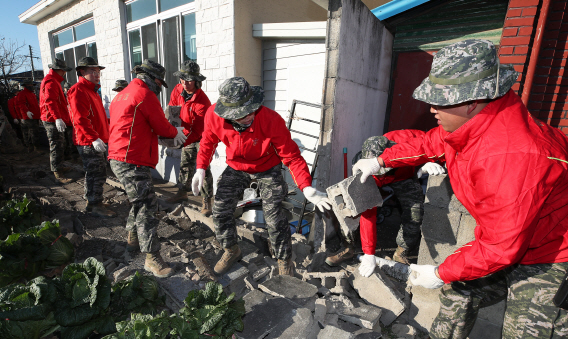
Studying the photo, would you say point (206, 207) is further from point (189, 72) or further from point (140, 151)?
point (189, 72)

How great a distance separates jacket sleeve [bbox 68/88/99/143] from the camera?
4.46 metres

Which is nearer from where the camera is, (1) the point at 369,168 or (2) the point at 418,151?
(2) the point at 418,151

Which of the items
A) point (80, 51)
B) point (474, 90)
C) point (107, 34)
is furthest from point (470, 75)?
point (80, 51)

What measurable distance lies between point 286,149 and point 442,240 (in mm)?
1739

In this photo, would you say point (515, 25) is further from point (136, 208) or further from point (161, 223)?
point (161, 223)

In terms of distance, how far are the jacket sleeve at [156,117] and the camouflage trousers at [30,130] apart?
9.41 m

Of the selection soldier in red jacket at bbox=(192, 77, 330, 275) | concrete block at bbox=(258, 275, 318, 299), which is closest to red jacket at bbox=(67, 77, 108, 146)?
soldier in red jacket at bbox=(192, 77, 330, 275)

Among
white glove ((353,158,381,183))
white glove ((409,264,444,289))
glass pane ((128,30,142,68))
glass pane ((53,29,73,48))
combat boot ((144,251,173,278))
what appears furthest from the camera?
glass pane ((53,29,73,48))

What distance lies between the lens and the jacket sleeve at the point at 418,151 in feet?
7.79

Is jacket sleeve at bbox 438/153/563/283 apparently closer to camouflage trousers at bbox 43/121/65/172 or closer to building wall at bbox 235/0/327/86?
building wall at bbox 235/0/327/86

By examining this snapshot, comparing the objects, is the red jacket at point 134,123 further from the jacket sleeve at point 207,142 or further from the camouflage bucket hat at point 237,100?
the camouflage bucket hat at point 237,100

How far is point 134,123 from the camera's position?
10.5ft

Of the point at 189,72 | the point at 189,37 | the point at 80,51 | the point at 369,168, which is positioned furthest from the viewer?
the point at 80,51

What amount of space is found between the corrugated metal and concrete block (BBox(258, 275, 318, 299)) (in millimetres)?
4410
